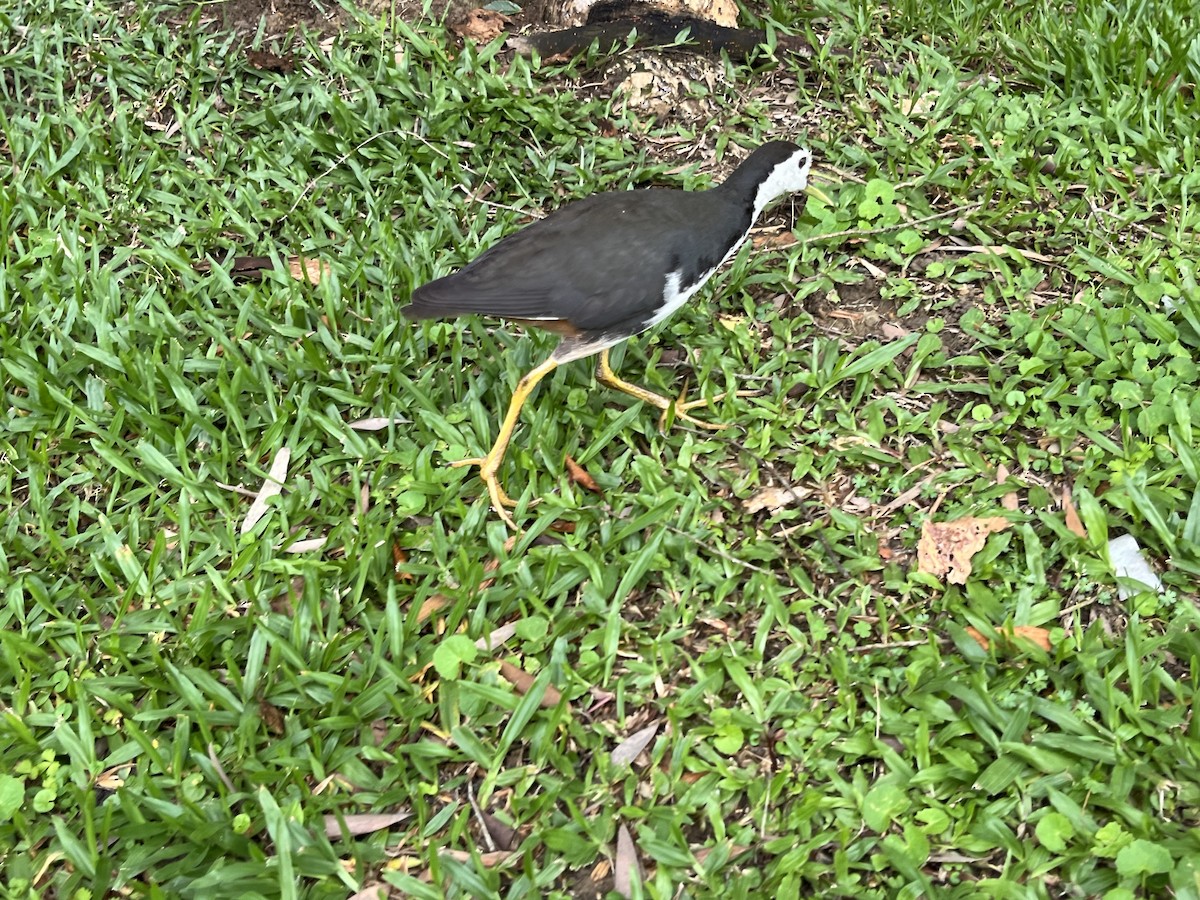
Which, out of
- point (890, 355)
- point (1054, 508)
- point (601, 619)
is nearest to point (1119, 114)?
point (890, 355)

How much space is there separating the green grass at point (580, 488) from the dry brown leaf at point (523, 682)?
0.9 inches

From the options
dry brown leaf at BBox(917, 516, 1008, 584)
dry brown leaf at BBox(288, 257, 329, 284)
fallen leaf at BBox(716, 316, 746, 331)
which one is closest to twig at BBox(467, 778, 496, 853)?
dry brown leaf at BBox(917, 516, 1008, 584)

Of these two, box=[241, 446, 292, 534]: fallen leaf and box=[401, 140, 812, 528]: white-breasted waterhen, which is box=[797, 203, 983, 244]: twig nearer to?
box=[401, 140, 812, 528]: white-breasted waterhen

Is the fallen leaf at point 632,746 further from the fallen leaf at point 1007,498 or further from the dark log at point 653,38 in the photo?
the dark log at point 653,38

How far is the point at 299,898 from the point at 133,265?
9.75ft

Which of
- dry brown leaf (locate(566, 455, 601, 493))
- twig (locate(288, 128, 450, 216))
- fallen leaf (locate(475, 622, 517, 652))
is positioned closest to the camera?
fallen leaf (locate(475, 622, 517, 652))

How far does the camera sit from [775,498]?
3.26 m

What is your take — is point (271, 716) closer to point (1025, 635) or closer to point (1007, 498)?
point (1025, 635)

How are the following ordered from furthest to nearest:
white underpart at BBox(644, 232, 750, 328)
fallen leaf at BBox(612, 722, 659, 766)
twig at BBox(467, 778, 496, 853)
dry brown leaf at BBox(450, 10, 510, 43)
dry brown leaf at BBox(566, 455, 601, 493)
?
dry brown leaf at BBox(450, 10, 510, 43) < dry brown leaf at BBox(566, 455, 601, 493) < white underpart at BBox(644, 232, 750, 328) < fallen leaf at BBox(612, 722, 659, 766) < twig at BBox(467, 778, 496, 853)

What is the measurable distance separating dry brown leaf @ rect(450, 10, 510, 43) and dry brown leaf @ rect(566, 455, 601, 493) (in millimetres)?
2866

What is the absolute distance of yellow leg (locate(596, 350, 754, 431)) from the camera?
3.49 m

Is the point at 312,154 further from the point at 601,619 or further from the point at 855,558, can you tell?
the point at 855,558

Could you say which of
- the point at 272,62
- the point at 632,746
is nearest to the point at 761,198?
the point at 632,746

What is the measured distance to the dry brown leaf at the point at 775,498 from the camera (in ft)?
10.6
